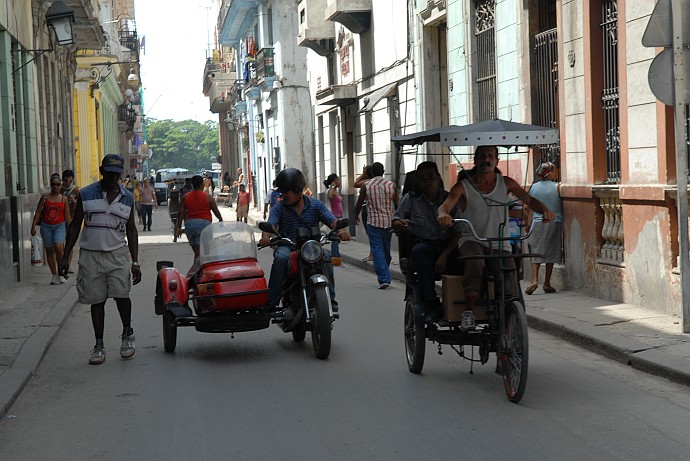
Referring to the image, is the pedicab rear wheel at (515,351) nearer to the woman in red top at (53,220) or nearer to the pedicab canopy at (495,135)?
the pedicab canopy at (495,135)

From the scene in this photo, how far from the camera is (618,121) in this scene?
12.6 meters

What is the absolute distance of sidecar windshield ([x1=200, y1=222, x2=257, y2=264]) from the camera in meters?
10.0

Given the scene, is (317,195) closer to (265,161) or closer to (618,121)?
(265,161)

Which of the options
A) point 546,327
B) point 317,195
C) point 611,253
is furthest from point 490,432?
point 317,195

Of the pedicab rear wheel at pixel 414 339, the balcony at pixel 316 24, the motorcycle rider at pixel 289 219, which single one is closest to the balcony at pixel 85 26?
the balcony at pixel 316 24

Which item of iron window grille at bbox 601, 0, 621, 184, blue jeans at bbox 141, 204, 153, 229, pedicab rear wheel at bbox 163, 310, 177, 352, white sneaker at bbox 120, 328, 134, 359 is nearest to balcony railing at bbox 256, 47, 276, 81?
blue jeans at bbox 141, 204, 153, 229

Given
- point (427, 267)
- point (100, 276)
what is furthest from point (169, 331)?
point (427, 267)

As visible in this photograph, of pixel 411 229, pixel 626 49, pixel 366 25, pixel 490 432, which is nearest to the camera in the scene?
pixel 490 432

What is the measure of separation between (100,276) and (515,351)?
3865 mm

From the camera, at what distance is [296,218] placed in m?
10.1

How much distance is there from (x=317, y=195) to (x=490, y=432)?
1111 inches

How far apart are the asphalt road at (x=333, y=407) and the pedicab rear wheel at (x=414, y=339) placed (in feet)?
0.39

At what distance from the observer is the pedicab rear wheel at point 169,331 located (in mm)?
9836

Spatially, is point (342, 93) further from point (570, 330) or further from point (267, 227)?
point (267, 227)
